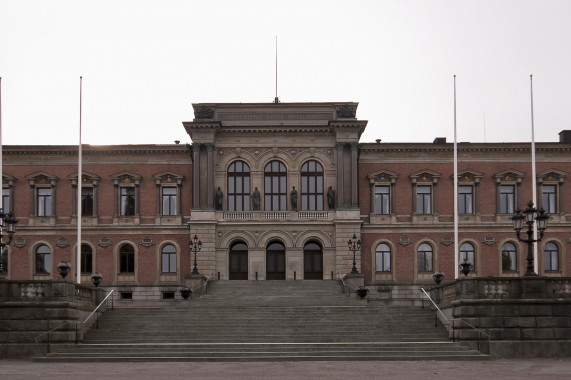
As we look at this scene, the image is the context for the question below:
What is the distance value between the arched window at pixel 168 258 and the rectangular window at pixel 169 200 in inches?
97.2

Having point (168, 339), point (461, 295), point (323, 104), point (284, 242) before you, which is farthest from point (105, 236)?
point (461, 295)

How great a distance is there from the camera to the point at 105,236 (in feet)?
201

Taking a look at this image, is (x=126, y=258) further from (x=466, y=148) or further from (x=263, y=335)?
(x=263, y=335)

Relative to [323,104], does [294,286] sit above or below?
below

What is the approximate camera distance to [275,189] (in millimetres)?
60906

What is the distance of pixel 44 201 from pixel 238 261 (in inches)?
582

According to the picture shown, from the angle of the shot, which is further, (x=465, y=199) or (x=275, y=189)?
(x=465, y=199)

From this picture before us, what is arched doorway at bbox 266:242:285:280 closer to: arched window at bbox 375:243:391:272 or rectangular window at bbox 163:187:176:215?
arched window at bbox 375:243:391:272

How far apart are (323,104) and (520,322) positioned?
30573 mm

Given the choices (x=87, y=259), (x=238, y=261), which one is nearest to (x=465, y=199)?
(x=238, y=261)

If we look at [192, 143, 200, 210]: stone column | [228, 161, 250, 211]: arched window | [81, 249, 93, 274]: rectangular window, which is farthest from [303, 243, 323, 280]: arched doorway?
[81, 249, 93, 274]: rectangular window

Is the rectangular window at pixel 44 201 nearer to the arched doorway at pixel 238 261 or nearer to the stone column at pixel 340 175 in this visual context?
the arched doorway at pixel 238 261

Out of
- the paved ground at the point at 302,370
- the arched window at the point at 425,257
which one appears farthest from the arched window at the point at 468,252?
the paved ground at the point at 302,370

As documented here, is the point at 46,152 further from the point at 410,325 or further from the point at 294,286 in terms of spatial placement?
the point at 410,325
